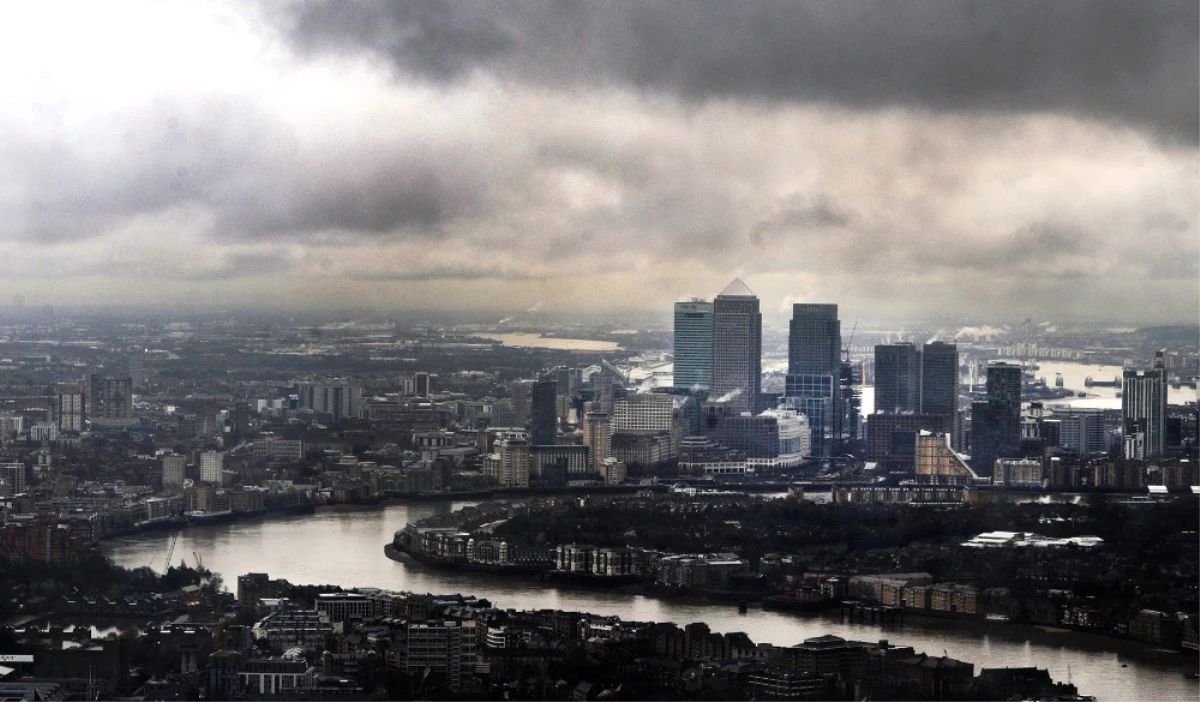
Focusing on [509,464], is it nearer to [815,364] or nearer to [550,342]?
[550,342]

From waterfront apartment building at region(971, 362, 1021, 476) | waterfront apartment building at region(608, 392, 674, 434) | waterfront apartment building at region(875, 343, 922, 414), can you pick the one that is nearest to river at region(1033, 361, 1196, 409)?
waterfront apartment building at region(971, 362, 1021, 476)

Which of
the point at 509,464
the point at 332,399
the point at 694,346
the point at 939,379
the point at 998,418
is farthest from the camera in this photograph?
the point at 694,346

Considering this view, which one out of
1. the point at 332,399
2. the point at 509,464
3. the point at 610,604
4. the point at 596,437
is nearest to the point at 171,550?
the point at 610,604

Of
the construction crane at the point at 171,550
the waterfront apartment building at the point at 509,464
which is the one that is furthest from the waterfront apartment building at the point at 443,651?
the waterfront apartment building at the point at 509,464

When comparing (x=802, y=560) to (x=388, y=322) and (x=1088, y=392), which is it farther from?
(x=1088, y=392)

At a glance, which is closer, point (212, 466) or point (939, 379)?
point (212, 466)

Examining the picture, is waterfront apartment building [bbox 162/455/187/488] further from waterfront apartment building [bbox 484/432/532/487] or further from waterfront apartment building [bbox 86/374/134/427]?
waterfront apartment building [bbox 484/432/532/487]

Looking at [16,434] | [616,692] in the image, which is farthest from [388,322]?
[616,692]
